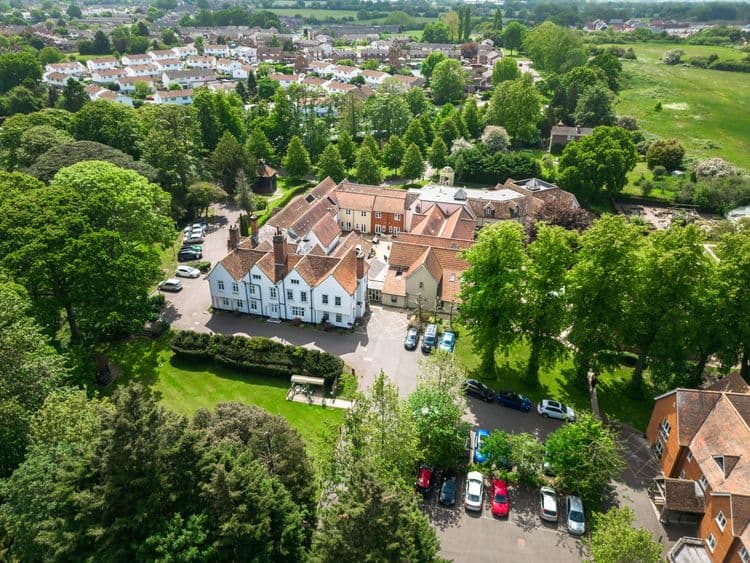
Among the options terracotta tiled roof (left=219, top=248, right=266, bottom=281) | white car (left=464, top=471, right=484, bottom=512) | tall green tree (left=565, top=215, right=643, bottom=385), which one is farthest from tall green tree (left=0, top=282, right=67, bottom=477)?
tall green tree (left=565, top=215, right=643, bottom=385)

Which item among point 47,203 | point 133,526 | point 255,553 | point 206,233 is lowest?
point 206,233

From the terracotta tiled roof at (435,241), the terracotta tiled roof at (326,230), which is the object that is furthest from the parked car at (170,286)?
the terracotta tiled roof at (435,241)

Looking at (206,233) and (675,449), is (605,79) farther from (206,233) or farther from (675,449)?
(675,449)

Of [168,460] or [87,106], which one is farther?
[87,106]

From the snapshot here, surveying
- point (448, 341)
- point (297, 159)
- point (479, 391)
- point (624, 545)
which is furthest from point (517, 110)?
point (624, 545)

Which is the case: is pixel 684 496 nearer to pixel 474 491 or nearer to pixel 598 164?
pixel 474 491

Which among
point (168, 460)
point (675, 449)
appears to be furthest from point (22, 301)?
point (675, 449)

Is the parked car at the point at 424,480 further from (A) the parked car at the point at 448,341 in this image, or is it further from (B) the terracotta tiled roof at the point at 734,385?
(B) the terracotta tiled roof at the point at 734,385
